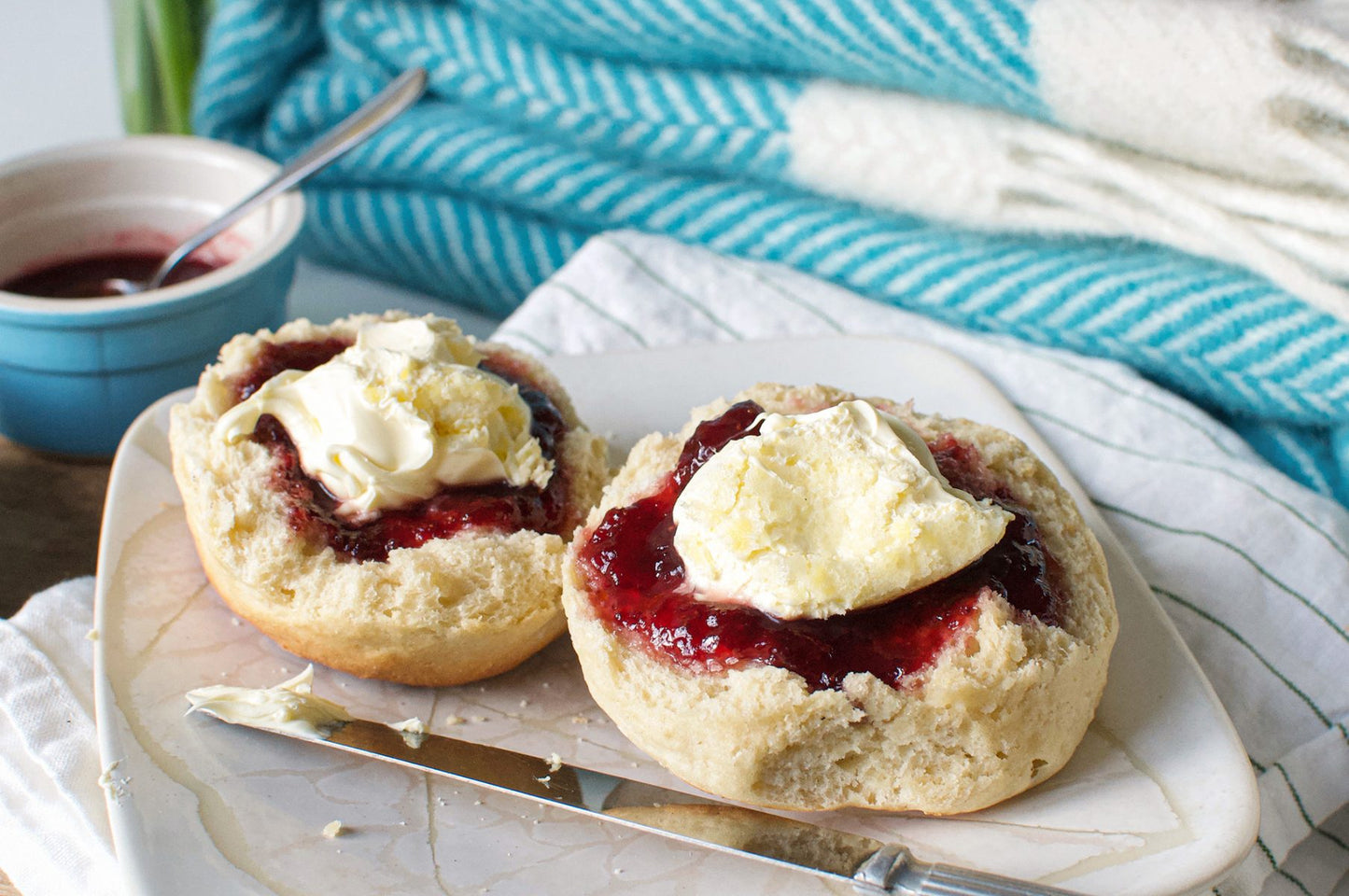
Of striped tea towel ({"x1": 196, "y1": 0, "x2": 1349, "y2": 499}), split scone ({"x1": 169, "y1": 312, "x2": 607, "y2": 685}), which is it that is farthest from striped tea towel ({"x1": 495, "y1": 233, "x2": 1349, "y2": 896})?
split scone ({"x1": 169, "y1": 312, "x2": 607, "y2": 685})

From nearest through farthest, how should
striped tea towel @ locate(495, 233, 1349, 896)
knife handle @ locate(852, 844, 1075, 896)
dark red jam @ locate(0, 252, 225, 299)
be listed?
knife handle @ locate(852, 844, 1075, 896), striped tea towel @ locate(495, 233, 1349, 896), dark red jam @ locate(0, 252, 225, 299)

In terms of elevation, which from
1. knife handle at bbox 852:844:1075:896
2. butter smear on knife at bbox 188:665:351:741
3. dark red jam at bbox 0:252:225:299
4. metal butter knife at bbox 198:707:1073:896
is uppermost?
knife handle at bbox 852:844:1075:896

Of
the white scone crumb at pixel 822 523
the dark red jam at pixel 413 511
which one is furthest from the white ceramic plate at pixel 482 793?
the white scone crumb at pixel 822 523

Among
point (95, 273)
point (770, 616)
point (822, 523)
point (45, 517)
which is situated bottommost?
point (45, 517)

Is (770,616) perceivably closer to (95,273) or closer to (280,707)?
(280,707)

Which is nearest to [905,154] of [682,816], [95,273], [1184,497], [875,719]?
[1184,497]

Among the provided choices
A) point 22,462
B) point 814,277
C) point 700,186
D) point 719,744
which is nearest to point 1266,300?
point 814,277

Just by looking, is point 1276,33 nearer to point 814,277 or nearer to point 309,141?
point 814,277

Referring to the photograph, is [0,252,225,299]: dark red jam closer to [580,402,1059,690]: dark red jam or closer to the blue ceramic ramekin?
the blue ceramic ramekin
